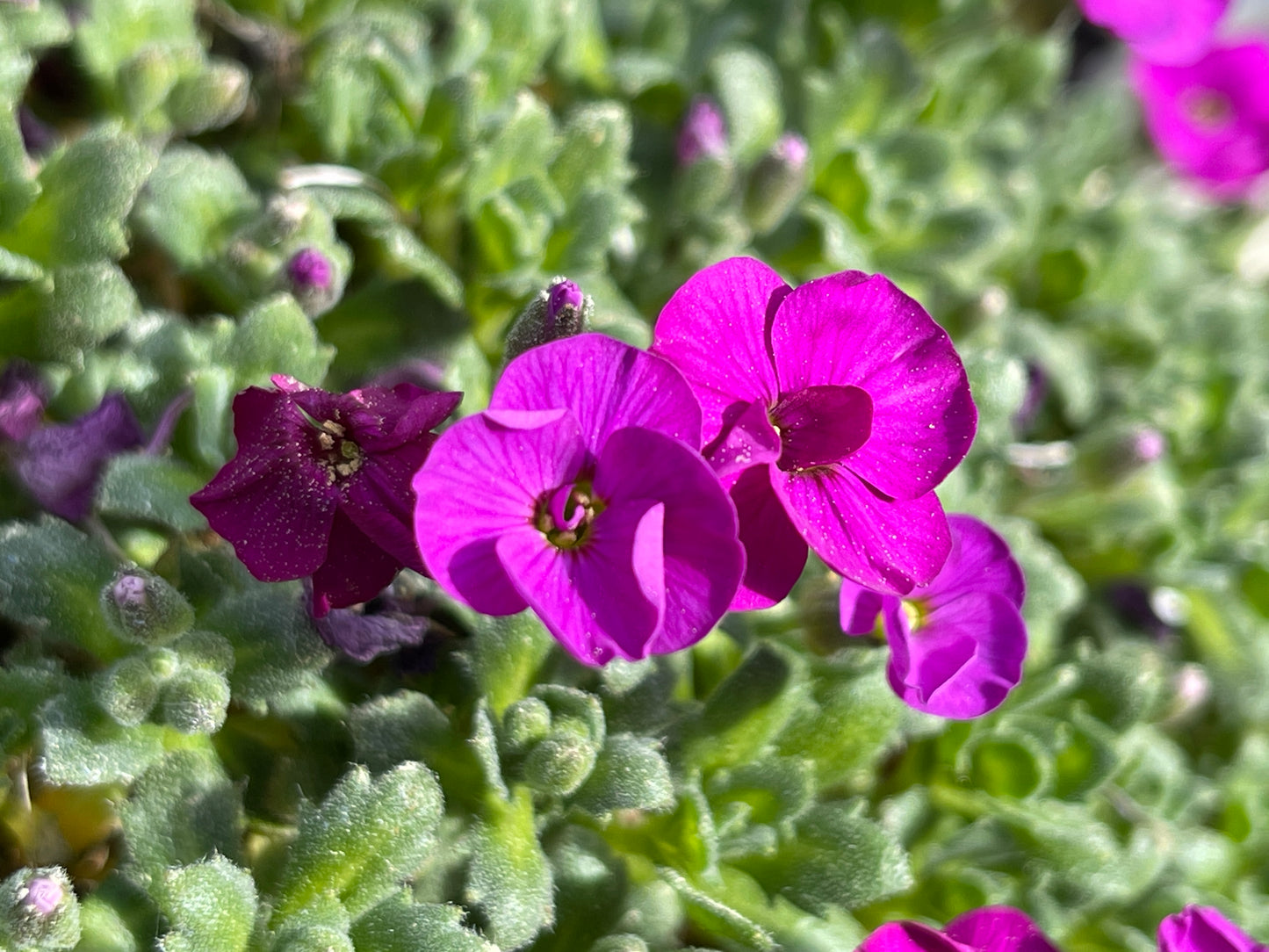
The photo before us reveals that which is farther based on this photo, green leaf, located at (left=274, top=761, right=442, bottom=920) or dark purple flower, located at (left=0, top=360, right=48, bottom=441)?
dark purple flower, located at (left=0, top=360, right=48, bottom=441)

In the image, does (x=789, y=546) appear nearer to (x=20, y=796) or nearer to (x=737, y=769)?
(x=737, y=769)

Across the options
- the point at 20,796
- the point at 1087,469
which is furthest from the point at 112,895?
the point at 1087,469

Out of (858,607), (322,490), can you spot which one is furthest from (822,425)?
(322,490)

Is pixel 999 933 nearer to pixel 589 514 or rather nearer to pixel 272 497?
pixel 589 514

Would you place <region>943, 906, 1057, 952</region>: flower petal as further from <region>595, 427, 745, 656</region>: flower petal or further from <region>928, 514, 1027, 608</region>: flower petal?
<region>595, 427, 745, 656</region>: flower petal

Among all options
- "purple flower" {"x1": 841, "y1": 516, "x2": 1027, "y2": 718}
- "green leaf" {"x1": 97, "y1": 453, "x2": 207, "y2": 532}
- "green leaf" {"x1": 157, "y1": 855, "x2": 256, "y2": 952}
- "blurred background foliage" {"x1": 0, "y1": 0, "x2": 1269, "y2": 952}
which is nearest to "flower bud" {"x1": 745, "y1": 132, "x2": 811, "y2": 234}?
"blurred background foliage" {"x1": 0, "y1": 0, "x2": 1269, "y2": 952}

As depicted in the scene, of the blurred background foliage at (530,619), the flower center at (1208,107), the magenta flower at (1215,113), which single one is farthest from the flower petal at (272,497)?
the flower center at (1208,107)
